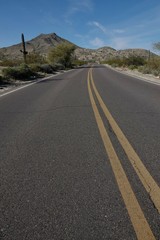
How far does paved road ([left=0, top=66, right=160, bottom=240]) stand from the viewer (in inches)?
115

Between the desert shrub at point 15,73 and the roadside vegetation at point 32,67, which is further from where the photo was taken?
the roadside vegetation at point 32,67

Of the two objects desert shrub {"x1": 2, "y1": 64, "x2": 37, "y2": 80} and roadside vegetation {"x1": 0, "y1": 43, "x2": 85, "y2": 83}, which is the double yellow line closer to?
roadside vegetation {"x1": 0, "y1": 43, "x2": 85, "y2": 83}

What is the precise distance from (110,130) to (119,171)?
244 centimetres

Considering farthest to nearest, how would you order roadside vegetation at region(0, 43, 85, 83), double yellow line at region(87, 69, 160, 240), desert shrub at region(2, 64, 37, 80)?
roadside vegetation at region(0, 43, 85, 83) → desert shrub at region(2, 64, 37, 80) → double yellow line at region(87, 69, 160, 240)

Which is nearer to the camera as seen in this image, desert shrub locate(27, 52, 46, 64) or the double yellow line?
the double yellow line

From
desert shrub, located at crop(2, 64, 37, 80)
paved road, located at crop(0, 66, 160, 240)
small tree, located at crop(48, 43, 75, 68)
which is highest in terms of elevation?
paved road, located at crop(0, 66, 160, 240)

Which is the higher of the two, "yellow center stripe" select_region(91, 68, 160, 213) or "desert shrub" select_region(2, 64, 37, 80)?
"yellow center stripe" select_region(91, 68, 160, 213)

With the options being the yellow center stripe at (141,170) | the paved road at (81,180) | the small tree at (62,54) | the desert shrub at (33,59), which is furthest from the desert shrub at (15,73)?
the small tree at (62,54)

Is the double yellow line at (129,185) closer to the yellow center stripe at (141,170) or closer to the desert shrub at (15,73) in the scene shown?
the yellow center stripe at (141,170)

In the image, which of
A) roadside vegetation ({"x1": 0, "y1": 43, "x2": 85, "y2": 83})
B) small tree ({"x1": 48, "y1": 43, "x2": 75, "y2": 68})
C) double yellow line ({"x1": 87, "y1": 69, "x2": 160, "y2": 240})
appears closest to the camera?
double yellow line ({"x1": 87, "y1": 69, "x2": 160, "y2": 240})

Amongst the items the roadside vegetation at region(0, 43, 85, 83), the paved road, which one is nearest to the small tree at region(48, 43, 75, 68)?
the roadside vegetation at region(0, 43, 85, 83)

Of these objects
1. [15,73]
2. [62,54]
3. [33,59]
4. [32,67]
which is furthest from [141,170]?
[62,54]

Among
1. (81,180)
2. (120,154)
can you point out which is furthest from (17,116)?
(81,180)

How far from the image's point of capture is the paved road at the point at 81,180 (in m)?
2.92
